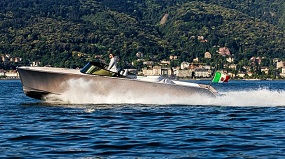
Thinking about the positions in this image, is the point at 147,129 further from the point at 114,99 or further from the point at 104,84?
the point at 114,99

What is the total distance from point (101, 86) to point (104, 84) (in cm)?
16

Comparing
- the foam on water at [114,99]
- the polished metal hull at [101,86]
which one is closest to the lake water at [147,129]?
the foam on water at [114,99]

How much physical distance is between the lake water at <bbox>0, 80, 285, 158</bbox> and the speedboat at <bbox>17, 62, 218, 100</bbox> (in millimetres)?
359

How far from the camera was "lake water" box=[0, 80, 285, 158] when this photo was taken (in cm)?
1532

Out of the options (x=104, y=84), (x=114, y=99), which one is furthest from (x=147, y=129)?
(x=114, y=99)

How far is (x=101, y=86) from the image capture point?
2634 centimetres

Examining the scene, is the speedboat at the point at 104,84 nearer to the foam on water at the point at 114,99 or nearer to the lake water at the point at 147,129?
the foam on water at the point at 114,99

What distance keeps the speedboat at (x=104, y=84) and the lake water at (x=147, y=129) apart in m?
0.36

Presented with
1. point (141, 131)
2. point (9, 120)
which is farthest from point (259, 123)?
point (9, 120)

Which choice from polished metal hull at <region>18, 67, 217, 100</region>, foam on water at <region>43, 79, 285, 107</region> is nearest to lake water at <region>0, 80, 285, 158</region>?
foam on water at <region>43, 79, 285, 107</region>

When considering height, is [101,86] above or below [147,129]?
above

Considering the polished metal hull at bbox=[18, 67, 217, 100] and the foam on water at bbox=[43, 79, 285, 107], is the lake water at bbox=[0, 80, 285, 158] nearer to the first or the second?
the foam on water at bbox=[43, 79, 285, 107]

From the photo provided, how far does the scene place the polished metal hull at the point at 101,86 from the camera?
26219 mm

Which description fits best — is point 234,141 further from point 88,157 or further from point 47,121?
point 47,121
